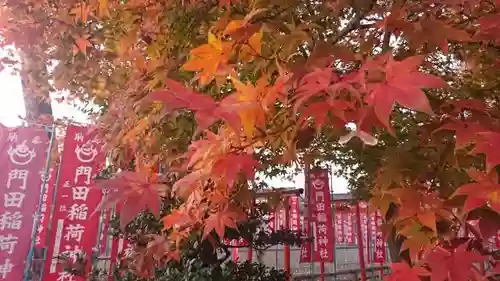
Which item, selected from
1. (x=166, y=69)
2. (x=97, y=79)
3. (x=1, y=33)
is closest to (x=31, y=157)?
(x=97, y=79)

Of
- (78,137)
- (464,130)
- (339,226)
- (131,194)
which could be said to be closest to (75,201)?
(78,137)

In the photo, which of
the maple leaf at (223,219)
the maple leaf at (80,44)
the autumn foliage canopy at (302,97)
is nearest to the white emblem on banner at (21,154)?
the autumn foliage canopy at (302,97)

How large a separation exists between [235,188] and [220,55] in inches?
15.4

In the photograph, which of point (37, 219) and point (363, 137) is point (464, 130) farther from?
point (37, 219)

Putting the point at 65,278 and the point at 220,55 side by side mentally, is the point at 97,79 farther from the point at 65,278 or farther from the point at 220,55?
the point at 65,278

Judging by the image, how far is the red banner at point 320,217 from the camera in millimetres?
5062

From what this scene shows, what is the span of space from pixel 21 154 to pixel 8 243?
618mm

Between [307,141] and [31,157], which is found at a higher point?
[31,157]

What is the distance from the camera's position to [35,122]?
10.9ft

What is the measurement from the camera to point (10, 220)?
2959mm

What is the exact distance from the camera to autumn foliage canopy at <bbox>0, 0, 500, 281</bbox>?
2.33ft

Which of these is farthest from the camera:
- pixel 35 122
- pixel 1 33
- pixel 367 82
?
pixel 35 122

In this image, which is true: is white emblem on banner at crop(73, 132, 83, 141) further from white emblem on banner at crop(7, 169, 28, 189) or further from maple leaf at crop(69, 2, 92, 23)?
maple leaf at crop(69, 2, 92, 23)

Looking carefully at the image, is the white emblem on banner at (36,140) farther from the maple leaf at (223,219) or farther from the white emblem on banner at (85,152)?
the maple leaf at (223,219)
